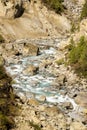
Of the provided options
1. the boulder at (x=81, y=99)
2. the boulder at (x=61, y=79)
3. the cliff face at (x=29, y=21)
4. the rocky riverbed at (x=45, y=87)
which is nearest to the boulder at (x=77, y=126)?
the rocky riverbed at (x=45, y=87)

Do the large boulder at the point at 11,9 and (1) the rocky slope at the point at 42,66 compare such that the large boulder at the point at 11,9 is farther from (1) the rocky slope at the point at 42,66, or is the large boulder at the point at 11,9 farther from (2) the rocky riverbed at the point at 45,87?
(2) the rocky riverbed at the point at 45,87

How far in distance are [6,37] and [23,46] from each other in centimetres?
703

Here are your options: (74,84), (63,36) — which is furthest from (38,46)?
(74,84)

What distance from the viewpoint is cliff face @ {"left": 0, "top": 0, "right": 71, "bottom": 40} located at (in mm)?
68812

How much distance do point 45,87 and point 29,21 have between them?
110ft

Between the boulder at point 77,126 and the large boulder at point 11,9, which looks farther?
the large boulder at point 11,9

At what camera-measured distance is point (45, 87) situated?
137 feet

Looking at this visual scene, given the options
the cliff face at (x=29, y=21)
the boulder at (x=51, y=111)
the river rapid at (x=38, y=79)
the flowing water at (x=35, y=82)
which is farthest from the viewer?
the cliff face at (x=29, y=21)

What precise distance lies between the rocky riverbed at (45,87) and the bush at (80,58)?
3.13 ft

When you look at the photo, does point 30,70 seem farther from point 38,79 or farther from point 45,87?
point 45,87

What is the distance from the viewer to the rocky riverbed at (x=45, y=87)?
94.3ft

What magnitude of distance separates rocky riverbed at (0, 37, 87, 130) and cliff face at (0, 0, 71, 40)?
12.8 ft

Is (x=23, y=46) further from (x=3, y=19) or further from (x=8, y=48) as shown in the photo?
(x=3, y=19)

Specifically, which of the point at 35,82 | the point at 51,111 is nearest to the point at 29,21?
the point at 35,82
